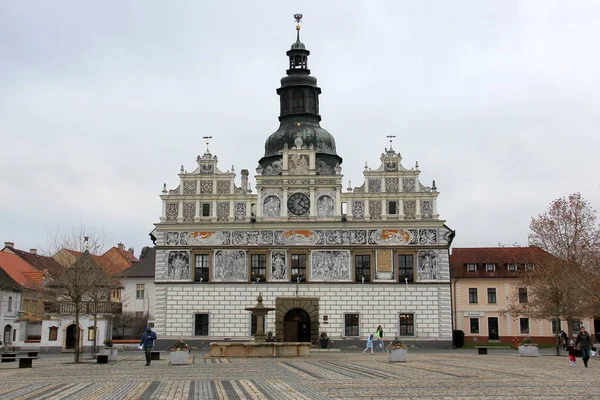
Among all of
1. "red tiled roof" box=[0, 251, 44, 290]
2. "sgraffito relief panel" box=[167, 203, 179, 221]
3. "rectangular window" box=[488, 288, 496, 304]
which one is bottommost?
"rectangular window" box=[488, 288, 496, 304]

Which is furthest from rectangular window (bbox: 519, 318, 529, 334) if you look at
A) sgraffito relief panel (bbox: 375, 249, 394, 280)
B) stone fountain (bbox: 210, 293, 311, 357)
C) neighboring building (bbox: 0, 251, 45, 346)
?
neighboring building (bbox: 0, 251, 45, 346)

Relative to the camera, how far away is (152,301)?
62531 mm

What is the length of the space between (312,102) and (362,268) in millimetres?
15247

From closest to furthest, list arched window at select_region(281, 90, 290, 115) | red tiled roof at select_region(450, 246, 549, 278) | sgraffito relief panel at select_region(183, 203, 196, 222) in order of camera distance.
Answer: sgraffito relief panel at select_region(183, 203, 196, 222) < arched window at select_region(281, 90, 290, 115) < red tiled roof at select_region(450, 246, 549, 278)

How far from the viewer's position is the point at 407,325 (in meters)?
44.9

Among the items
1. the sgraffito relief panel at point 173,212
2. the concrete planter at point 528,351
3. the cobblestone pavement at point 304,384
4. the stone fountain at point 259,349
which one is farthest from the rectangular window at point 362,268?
the cobblestone pavement at point 304,384

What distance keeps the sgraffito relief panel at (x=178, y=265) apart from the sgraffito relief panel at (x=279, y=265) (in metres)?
5.27

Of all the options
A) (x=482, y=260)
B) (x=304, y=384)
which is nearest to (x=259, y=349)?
(x=304, y=384)

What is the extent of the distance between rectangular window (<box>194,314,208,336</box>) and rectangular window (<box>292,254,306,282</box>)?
599 cm

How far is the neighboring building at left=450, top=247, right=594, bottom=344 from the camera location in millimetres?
57500

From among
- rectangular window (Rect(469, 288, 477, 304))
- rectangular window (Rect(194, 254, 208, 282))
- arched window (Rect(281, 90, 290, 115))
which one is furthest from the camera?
rectangular window (Rect(469, 288, 477, 304))

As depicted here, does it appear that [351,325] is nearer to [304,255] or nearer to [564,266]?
[304,255]

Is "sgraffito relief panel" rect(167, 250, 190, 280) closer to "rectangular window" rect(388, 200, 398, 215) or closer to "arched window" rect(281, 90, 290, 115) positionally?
"rectangular window" rect(388, 200, 398, 215)

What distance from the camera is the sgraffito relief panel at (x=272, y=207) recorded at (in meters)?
46.1
